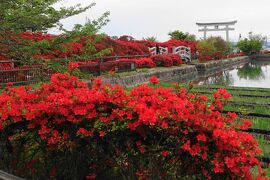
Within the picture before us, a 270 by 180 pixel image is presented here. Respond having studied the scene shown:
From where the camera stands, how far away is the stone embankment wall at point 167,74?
727 inches

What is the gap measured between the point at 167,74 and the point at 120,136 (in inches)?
824

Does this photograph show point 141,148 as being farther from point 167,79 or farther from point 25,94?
point 167,79

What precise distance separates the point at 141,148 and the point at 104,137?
54cm

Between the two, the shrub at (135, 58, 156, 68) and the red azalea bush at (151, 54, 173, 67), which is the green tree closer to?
the shrub at (135, 58, 156, 68)

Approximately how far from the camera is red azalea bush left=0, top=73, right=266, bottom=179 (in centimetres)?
328

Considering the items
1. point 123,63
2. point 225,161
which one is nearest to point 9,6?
point 225,161

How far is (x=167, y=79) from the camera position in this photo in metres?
24.4

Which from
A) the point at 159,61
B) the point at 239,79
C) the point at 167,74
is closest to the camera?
the point at 167,74

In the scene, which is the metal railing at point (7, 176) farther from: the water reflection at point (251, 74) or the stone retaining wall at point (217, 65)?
the stone retaining wall at point (217, 65)

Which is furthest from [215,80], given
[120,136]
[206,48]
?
[120,136]

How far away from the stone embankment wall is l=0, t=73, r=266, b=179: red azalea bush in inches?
269

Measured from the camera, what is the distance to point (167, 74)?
24.4 m

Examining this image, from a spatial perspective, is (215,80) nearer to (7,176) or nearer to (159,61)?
(159,61)

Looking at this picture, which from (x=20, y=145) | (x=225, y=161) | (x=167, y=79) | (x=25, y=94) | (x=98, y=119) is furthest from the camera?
(x=167, y=79)
